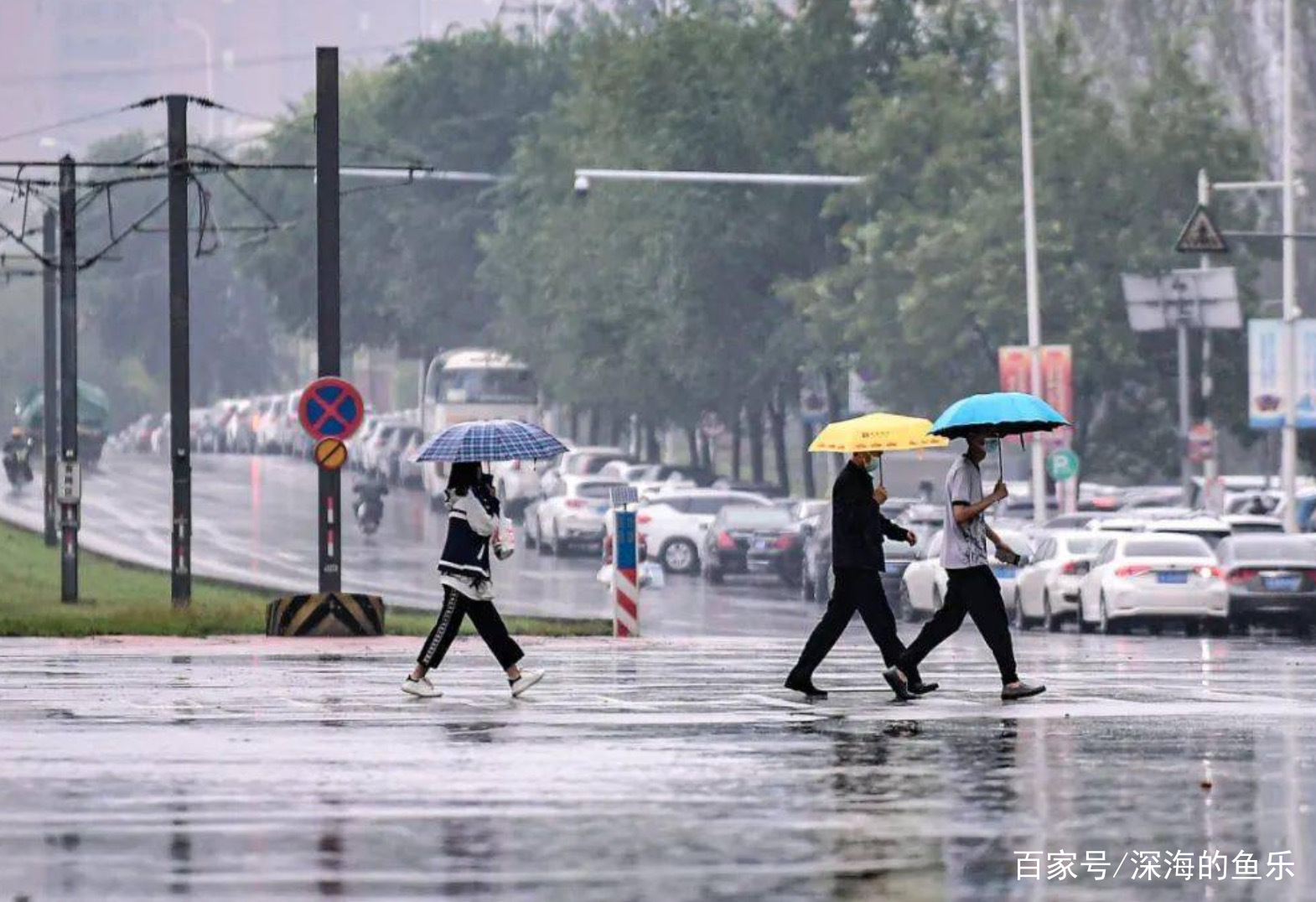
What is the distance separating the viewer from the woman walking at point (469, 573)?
22531mm

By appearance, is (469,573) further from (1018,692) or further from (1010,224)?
(1010,224)

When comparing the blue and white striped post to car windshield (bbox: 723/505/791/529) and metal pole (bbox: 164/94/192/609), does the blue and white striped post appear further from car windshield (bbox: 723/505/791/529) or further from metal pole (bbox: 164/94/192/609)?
car windshield (bbox: 723/505/791/529)

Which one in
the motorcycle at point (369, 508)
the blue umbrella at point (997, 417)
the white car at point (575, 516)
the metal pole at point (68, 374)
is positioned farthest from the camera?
the motorcycle at point (369, 508)

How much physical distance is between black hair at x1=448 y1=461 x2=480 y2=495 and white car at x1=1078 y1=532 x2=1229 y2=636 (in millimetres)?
20508

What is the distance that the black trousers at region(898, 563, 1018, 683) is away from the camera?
72.2 ft

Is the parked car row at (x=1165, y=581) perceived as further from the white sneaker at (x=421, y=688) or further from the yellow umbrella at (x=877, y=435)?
the white sneaker at (x=421, y=688)

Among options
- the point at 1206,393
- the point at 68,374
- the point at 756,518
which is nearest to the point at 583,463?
the point at 1206,393

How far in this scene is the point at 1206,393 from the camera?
69.7 meters

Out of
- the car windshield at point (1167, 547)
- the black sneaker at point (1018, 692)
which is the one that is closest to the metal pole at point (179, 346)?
the car windshield at point (1167, 547)

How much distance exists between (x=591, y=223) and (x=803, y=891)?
71345 millimetres

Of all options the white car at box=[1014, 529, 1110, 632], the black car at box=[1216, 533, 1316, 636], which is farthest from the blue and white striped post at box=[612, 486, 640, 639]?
the black car at box=[1216, 533, 1316, 636]

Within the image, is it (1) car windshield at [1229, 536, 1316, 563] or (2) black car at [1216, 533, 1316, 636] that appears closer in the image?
(2) black car at [1216, 533, 1316, 636]

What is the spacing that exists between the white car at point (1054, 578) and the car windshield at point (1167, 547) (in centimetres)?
126

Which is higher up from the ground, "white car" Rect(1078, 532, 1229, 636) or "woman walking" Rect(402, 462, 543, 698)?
"woman walking" Rect(402, 462, 543, 698)
